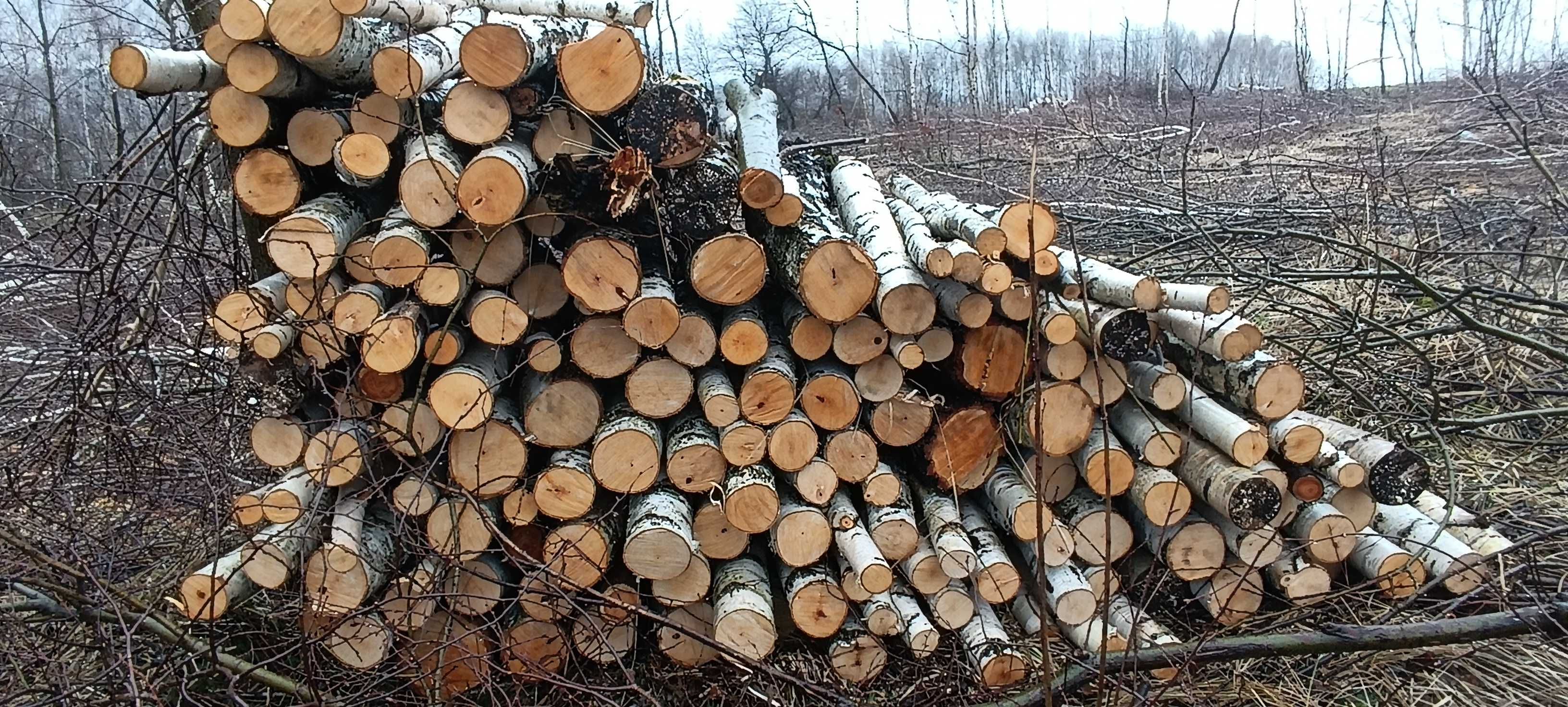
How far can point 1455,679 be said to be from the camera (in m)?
2.71

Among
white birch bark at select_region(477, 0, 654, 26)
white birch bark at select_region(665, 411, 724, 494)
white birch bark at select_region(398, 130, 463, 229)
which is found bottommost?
white birch bark at select_region(665, 411, 724, 494)

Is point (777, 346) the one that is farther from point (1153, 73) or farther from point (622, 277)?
point (1153, 73)

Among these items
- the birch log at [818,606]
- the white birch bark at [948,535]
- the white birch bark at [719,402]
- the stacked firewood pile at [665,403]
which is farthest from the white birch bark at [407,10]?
the white birch bark at [948,535]

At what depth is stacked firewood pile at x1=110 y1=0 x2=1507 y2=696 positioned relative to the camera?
265cm

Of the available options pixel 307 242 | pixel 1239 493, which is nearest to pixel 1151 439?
pixel 1239 493

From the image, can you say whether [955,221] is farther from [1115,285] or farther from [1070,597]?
[1070,597]

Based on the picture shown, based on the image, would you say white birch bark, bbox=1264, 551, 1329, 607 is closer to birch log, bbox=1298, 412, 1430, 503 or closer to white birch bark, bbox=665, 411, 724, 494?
birch log, bbox=1298, 412, 1430, 503

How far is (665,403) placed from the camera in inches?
113

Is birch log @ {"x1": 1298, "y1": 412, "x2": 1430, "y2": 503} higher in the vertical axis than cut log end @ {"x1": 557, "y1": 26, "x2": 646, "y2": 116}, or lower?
lower

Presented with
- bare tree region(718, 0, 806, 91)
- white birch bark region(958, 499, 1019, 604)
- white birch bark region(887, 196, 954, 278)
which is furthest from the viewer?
bare tree region(718, 0, 806, 91)

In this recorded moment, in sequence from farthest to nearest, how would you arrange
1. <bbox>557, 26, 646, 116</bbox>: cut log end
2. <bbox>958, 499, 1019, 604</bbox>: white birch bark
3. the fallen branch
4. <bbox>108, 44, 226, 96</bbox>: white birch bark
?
<bbox>958, 499, 1019, 604</bbox>: white birch bark, <bbox>557, 26, 646, 116</bbox>: cut log end, <bbox>108, 44, 226, 96</bbox>: white birch bark, the fallen branch

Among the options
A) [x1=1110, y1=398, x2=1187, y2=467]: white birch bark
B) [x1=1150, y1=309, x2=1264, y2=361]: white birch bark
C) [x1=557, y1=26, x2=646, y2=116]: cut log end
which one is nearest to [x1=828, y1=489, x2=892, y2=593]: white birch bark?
[x1=1110, y1=398, x2=1187, y2=467]: white birch bark

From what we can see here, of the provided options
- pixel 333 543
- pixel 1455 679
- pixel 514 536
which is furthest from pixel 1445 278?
pixel 333 543

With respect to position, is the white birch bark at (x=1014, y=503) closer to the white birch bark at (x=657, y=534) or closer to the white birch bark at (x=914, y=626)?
the white birch bark at (x=914, y=626)
